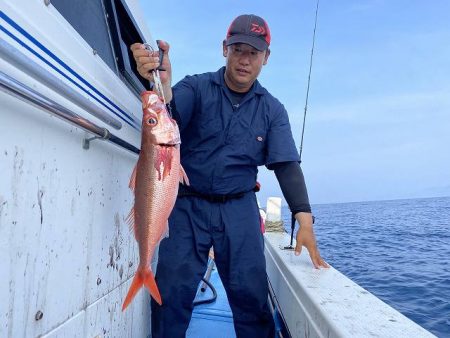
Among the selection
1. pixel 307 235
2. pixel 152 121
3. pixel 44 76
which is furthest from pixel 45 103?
pixel 307 235

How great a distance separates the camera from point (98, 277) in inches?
76.2

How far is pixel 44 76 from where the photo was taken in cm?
131

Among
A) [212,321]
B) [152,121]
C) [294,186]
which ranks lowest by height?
[212,321]

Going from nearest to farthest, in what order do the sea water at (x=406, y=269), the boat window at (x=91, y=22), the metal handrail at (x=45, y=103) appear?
the metal handrail at (x=45, y=103) → the boat window at (x=91, y=22) → the sea water at (x=406, y=269)

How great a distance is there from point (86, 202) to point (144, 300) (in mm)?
1392

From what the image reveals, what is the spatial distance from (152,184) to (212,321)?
92.0 inches

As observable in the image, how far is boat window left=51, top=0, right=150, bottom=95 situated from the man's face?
761 millimetres

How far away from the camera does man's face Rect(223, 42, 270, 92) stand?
2.78m

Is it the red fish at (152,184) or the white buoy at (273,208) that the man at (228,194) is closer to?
the red fish at (152,184)

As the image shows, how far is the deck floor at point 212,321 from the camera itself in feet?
11.3

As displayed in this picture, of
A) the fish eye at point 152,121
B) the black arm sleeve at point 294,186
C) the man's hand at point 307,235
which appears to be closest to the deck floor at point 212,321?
the man's hand at point 307,235

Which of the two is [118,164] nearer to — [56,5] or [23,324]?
[56,5]

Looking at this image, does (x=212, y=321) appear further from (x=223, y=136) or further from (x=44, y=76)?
(x=44, y=76)

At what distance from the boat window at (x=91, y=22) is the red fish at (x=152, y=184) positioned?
51cm
